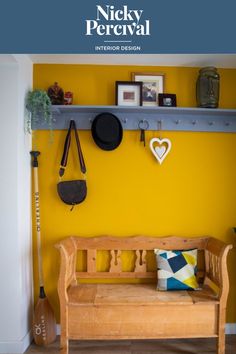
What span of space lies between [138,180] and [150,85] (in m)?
0.78

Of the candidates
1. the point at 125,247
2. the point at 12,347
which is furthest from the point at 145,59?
the point at 12,347

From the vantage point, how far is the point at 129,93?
2.37m

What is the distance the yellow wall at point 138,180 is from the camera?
2434 mm

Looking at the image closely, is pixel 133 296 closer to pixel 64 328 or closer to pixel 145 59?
pixel 64 328

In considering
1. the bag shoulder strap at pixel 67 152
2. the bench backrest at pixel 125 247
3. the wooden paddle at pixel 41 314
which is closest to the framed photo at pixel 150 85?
the bag shoulder strap at pixel 67 152

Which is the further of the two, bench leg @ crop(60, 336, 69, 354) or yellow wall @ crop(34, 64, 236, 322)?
yellow wall @ crop(34, 64, 236, 322)

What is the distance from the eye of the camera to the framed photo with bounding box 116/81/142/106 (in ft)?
7.74

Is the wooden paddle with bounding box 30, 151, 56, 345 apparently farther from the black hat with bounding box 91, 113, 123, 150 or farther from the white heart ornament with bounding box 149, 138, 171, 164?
the white heart ornament with bounding box 149, 138, 171, 164

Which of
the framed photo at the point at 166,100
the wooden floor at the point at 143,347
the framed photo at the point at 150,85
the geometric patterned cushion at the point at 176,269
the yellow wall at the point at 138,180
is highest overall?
the framed photo at the point at 150,85

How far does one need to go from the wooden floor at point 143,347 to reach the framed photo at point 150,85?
187cm

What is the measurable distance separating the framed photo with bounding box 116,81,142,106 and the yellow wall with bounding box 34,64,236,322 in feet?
0.40
